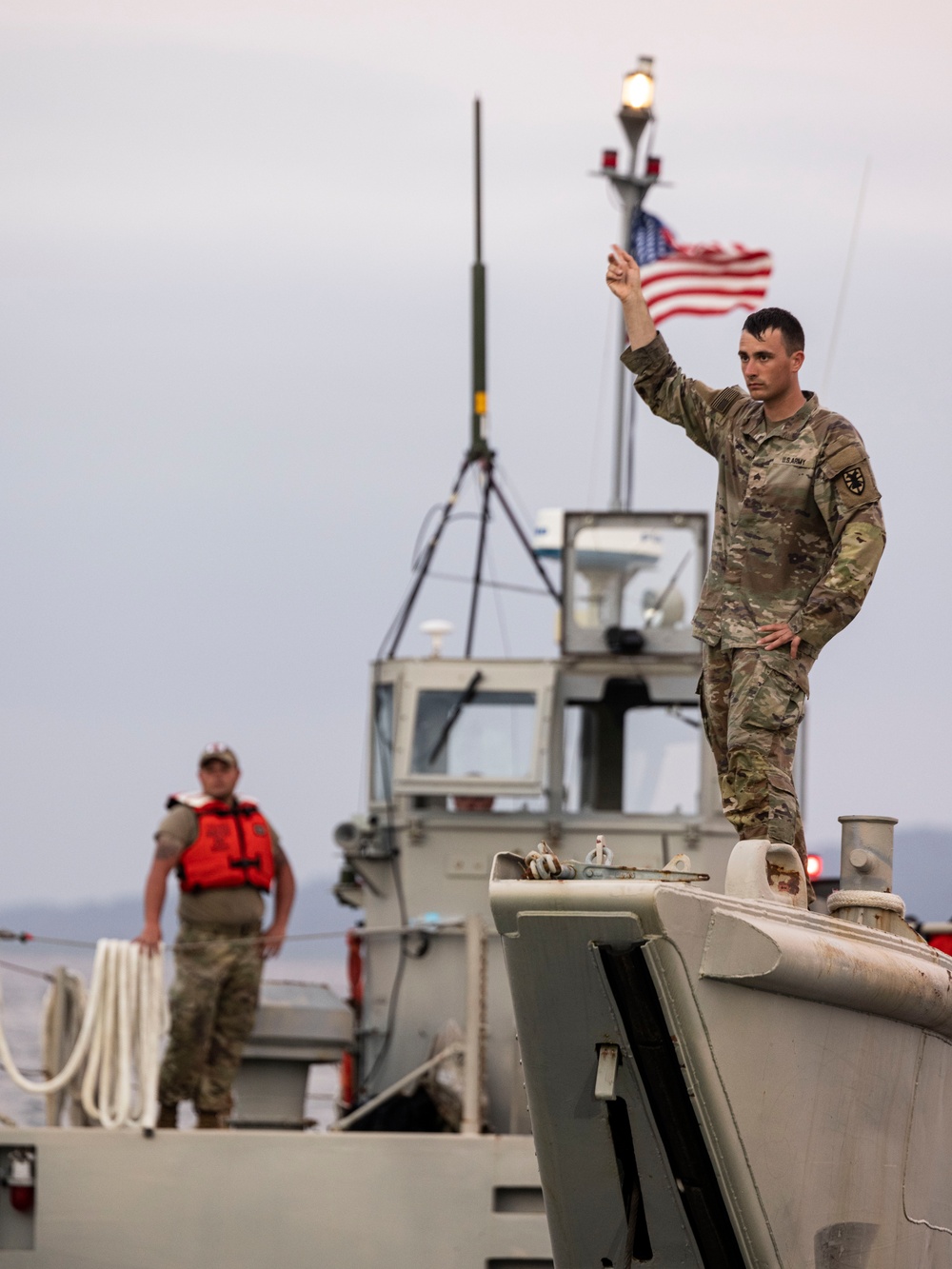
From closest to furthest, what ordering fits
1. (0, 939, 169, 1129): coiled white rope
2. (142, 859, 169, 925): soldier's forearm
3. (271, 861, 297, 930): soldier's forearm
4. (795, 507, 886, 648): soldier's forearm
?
1. (795, 507, 886, 648): soldier's forearm
2. (0, 939, 169, 1129): coiled white rope
3. (142, 859, 169, 925): soldier's forearm
4. (271, 861, 297, 930): soldier's forearm

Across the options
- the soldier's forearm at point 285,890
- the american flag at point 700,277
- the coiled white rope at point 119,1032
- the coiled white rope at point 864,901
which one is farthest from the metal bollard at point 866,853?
the american flag at point 700,277

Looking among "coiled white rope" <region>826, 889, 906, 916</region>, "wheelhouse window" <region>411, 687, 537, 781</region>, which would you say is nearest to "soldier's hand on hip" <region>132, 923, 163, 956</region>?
"wheelhouse window" <region>411, 687, 537, 781</region>

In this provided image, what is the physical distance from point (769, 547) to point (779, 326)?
56cm

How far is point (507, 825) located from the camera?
10.6 m

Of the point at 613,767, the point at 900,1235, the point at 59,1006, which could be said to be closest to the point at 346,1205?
the point at 59,1006

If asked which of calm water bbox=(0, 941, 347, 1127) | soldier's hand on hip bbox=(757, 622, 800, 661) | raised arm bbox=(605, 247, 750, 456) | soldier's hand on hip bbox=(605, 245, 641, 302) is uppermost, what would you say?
soldier's hand on hip bbox=(605, 245, 641, 302)

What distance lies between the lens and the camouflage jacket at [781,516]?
522cm

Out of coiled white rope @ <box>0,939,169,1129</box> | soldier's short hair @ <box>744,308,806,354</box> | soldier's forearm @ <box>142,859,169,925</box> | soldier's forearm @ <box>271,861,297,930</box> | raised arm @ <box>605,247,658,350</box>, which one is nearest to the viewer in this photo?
soldier's short hair @ <box>744,308,806,354</box>

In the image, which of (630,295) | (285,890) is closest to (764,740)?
(630,295)

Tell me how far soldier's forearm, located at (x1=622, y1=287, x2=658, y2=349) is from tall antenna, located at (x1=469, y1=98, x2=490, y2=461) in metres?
6.21

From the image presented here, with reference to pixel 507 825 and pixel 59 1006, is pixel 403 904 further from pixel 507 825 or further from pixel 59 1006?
pixel 59 1006

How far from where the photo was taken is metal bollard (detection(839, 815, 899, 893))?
5.44 metres

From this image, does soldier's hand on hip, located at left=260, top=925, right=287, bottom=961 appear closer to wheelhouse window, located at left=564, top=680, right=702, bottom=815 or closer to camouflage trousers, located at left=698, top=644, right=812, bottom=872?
wheelhouse window, located at left=564, top=680, right=702, bottom=815

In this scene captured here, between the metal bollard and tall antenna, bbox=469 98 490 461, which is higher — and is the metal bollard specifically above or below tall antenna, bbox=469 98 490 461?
below
